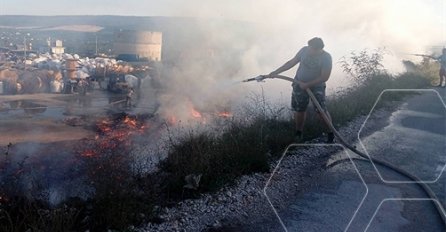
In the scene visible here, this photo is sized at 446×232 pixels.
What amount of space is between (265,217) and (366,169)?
222 cm

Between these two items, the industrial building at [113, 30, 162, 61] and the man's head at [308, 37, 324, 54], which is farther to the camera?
the industrial building at [113, 30, 162, 61]

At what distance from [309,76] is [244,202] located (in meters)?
2.87

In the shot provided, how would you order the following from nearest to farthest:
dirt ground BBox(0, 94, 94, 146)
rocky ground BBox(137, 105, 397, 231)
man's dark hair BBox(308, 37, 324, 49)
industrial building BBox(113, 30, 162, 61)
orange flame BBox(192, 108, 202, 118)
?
1. rocky ground BBox(137, 105, 397, 231)
2. man's dark hair BBox(308, 37, 324, 49)
3. dirt ground BBox(0, 94, 94, 146)
4. orange flame BBox(192, 108, 202, 118)
5. industrial building BBox(113, 30, 162, 61)

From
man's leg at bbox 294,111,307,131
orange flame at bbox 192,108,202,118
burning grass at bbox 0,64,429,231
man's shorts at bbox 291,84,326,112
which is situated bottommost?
orange flame at bbox 192,108,202,118

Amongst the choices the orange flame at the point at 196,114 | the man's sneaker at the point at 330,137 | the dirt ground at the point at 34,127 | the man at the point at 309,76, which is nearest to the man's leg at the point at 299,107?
the man at the point at 309,76

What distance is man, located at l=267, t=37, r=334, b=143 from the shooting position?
6512 millimetres

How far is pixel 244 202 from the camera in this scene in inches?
179

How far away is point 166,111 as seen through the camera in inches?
462

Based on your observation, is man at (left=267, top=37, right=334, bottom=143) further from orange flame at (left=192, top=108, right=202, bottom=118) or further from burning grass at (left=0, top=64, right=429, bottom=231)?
orange flame at (left=192, top=108, right=202, bottom=118)

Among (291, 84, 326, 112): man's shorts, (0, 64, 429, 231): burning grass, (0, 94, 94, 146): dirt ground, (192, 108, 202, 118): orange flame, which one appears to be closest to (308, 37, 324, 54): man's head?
(291, 84, 326, 112): man's shorts

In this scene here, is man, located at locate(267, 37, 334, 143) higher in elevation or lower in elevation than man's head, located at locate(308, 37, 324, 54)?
lower

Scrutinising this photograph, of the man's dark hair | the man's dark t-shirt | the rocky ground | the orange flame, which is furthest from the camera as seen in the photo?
the orange flame

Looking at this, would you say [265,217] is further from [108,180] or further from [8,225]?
[8,225]

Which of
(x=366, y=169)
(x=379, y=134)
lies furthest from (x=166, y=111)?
(x=366, y=169)
